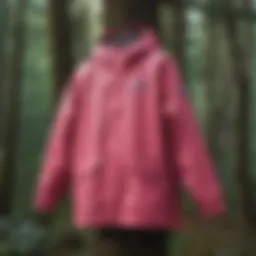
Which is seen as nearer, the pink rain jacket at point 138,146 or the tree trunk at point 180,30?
the pink rain jacket at point 138,146

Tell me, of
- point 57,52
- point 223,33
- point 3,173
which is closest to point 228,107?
point 223,33

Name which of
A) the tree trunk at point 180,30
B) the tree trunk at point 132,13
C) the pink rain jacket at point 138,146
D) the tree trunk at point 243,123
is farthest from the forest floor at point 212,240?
the tree trunk at point 132,13

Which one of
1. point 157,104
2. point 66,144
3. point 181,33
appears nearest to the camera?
point 157,104

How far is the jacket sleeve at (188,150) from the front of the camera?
230 cm

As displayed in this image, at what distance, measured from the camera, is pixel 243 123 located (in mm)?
3445

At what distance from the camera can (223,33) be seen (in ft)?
11.5

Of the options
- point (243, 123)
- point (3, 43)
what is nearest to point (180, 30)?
point (243, 123)

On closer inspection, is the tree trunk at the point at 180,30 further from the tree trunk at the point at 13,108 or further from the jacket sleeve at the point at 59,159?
the jacket sleeve at the point at 59,159

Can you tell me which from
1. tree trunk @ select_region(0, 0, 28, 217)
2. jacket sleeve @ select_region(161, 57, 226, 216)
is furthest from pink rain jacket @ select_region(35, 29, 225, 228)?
tree trunk @ select_region(0, 0, 28, 217)

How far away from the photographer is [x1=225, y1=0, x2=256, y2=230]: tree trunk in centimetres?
341

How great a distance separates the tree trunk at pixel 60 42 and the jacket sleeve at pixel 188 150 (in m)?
1.13

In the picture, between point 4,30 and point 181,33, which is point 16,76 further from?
point 181,33

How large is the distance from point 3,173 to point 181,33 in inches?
39.4

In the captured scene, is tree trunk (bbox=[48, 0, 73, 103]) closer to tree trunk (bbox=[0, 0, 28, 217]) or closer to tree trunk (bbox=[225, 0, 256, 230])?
tree trunk (bbox=[0, 0, 28, 217])
